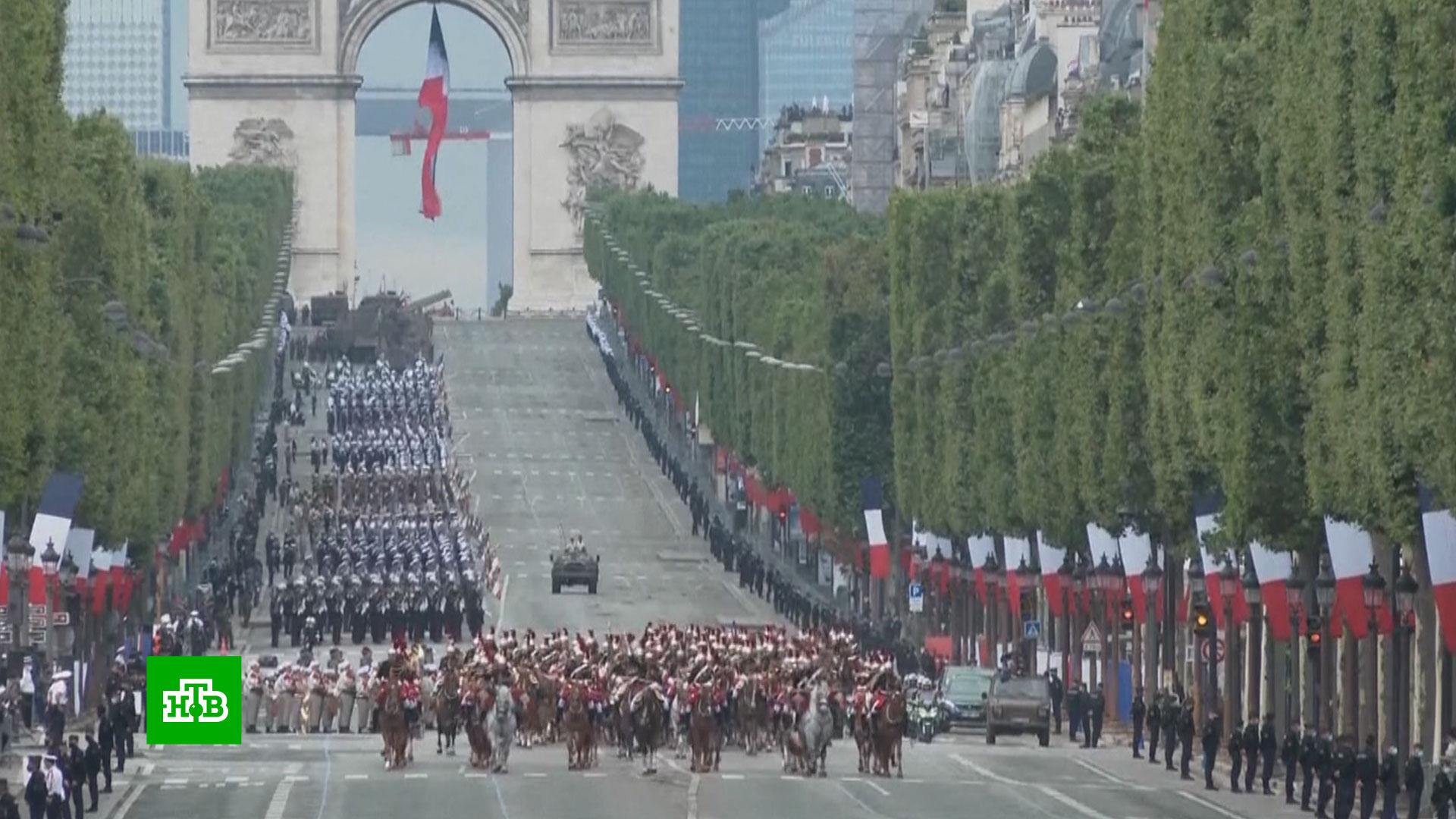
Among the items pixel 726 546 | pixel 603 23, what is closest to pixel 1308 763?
pixel 726 546

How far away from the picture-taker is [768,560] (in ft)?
376

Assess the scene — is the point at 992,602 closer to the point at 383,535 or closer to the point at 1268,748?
the point at 383,535

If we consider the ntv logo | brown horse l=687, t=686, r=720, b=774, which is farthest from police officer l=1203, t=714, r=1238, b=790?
the ntv logo

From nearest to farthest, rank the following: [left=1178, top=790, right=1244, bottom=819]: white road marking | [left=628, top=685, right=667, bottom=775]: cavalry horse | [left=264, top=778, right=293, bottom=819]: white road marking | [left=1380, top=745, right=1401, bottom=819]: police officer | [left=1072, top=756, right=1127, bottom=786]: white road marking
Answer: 1. [left=264, top=778, right=293, bottom=819]: white road marking
2. [left=1380, top=745, right=1401, bottom=819]: police officer
3. [left=1178, top=790, right=1244, bottom=819]: white road marking
4. [left=628, top=685, right=667, bottom=775]: cavalry horse
5. [left=1072, top=756, right=1127, bottom=786]: white road marking

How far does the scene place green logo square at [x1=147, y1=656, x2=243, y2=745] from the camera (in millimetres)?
59312

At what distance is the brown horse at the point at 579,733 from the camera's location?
5872 cm

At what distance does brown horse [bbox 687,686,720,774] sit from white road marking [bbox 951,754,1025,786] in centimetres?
317

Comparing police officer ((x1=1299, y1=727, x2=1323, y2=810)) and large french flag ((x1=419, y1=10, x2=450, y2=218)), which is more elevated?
large french flag ((x1=419, y1=10, x2=450, y2=218))

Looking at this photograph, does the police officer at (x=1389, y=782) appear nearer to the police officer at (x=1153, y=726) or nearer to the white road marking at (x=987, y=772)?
the white road marking at (x=987, y=772)

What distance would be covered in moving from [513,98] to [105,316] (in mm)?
117351

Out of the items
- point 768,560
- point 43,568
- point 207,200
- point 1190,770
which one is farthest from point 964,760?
point 207,200

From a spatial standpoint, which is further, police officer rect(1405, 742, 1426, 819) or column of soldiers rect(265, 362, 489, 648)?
column of soldiers rect(265, 362, 489, 648)

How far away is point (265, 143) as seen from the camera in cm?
19050

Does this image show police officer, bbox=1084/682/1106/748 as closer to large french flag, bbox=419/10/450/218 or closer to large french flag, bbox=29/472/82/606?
large french flag, bbox=29/472/82/606
